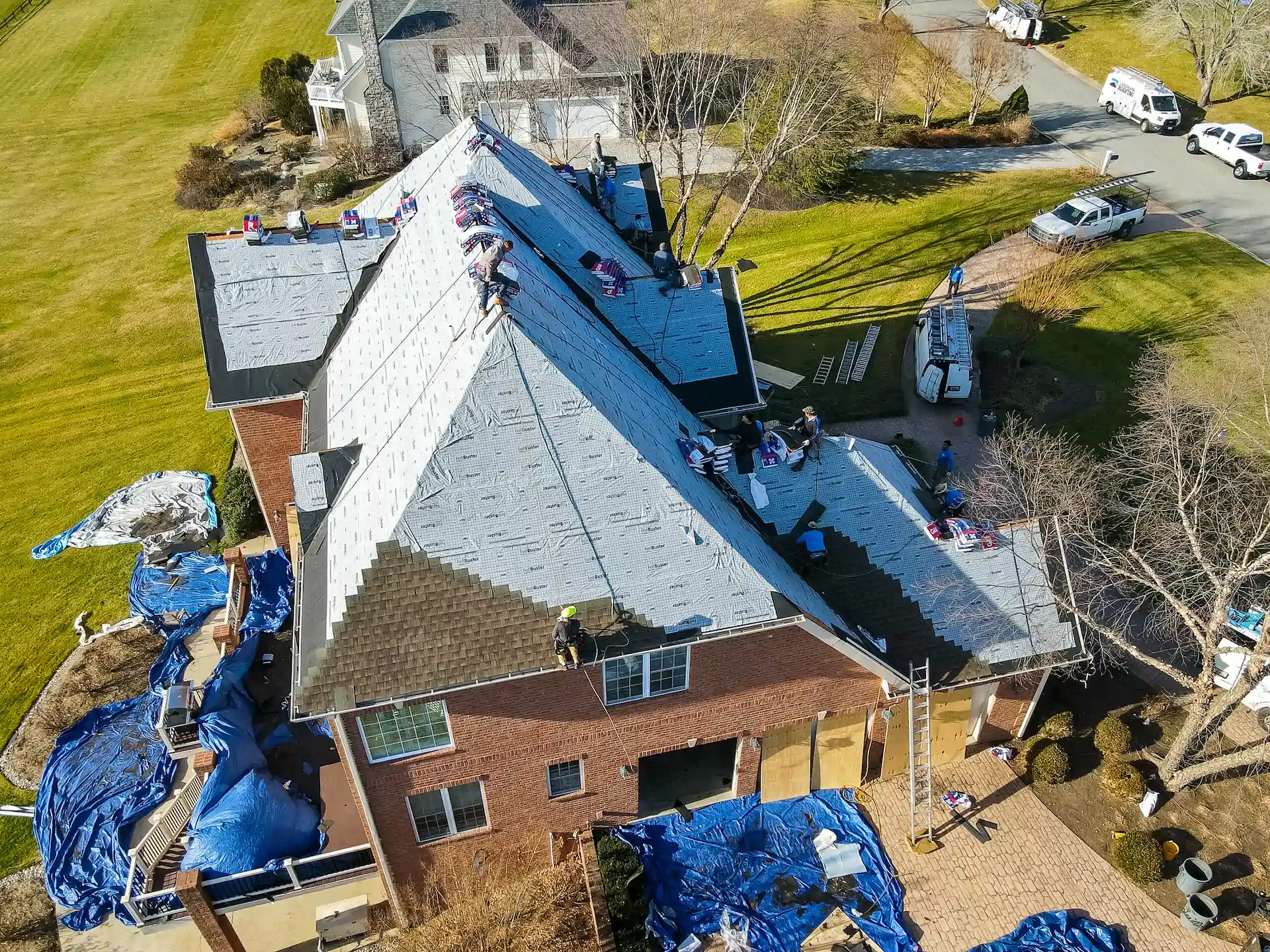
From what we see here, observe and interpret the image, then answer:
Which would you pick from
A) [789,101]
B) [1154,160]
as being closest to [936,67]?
[1154,160]

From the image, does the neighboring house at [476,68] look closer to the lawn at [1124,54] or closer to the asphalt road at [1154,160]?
the asphalt road at [1154,160]

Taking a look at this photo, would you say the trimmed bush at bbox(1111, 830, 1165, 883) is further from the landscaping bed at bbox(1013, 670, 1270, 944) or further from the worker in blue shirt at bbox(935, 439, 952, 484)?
the worker in blue shirt at bbox(935, 439, 952, 484)

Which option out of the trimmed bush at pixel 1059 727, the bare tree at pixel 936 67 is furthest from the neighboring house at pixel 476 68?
the trimmed bush at pixel 1059 727

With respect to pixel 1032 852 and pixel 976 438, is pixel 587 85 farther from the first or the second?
pixel 1032 852

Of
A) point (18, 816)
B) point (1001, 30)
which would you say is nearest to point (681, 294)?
point (18, 816)

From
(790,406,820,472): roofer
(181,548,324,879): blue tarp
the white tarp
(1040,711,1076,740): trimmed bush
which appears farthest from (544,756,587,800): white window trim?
the white tarp
